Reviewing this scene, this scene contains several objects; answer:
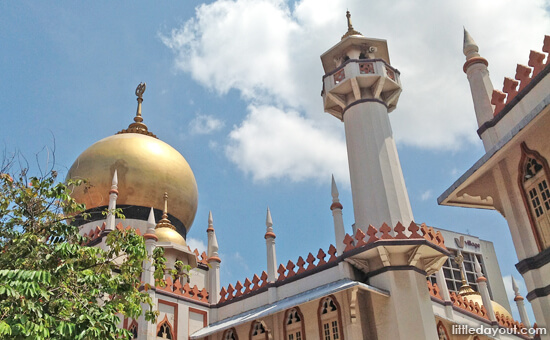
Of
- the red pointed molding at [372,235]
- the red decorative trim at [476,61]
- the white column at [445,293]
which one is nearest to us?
the red decorative trim at [476,61]

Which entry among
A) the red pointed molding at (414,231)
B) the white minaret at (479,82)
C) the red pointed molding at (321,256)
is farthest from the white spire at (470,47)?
the red pointed molding at (321,256)

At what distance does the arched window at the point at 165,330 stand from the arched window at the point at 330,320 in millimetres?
4370

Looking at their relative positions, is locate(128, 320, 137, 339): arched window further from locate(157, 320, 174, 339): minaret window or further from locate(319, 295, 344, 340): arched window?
locate(319, 295, 344, 340): arched window

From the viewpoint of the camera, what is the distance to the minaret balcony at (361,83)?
17.1 metres

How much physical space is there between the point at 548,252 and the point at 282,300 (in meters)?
7.18

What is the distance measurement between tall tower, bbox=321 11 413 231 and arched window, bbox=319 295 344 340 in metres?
2.57

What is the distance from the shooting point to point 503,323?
1864 cm

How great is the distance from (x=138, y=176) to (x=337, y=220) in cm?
952

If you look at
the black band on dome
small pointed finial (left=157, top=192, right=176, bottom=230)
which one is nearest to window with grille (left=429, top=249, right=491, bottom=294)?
small pointed finial (left=157, top=192, right=176, bottom=230)

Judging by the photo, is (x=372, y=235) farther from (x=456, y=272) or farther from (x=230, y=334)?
(x=456, y=272)

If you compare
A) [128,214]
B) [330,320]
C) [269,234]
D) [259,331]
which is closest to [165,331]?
[259,331]

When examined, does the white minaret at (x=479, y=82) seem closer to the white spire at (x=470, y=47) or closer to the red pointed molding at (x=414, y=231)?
the white spire at (x=470, y=47)

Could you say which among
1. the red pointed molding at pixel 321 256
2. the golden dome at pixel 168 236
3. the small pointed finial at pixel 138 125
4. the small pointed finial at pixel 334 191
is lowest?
the red pointed molding at pixel 321 256

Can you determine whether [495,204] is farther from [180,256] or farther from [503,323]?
[180,256]
